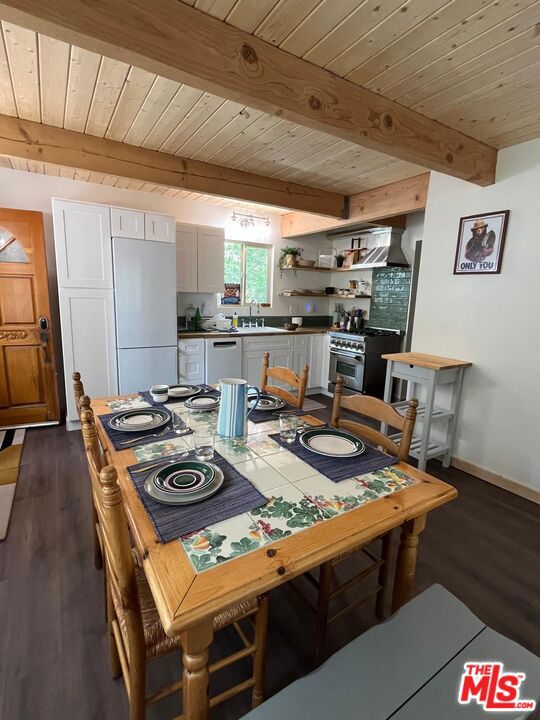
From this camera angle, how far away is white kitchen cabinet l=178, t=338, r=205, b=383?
12.6 feet

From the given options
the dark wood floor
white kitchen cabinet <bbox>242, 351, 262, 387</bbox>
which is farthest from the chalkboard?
the dark wood floor

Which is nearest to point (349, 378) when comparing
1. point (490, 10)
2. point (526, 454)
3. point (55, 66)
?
point (526, 454)

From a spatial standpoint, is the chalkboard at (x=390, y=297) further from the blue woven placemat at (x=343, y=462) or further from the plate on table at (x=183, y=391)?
the blue woven placemat at (x=343, y=462)

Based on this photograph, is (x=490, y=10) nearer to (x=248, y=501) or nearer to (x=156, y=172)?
(x=248, y=501)

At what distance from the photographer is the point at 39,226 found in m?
3.22

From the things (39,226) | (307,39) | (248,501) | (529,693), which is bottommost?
(529,693)

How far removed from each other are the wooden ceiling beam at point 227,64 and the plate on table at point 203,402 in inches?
54.6

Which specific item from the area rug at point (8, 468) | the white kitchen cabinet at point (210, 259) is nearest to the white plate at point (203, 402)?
the area rug at point (8, 468)

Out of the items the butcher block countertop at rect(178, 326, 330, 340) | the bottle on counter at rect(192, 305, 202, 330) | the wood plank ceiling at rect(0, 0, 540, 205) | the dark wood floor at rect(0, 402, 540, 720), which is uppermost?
the wood plank ceiling at rect(0, 0, 540, 205)

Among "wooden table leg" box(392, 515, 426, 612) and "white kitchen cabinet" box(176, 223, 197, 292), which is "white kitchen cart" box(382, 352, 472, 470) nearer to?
"wooden table leg" box(392, 515, 426, 612)

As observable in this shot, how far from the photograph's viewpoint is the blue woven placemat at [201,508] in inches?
35.7

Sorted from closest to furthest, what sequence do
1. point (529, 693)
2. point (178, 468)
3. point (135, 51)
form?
point (529, 693)
point (178, 468)
point (135, 51)

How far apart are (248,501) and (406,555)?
2.04 ft
